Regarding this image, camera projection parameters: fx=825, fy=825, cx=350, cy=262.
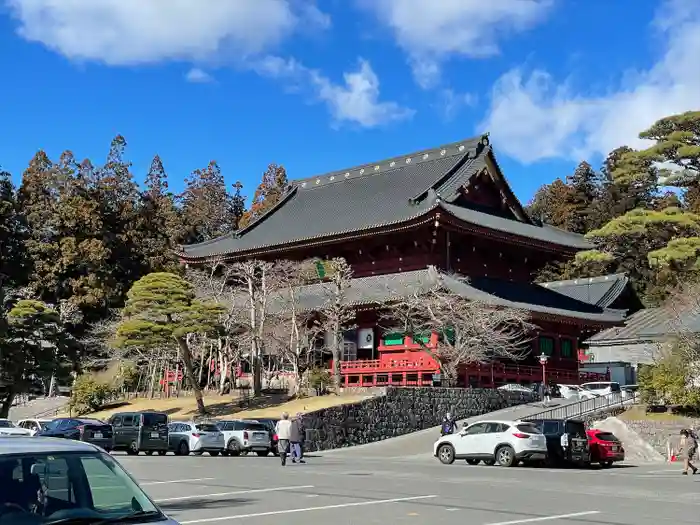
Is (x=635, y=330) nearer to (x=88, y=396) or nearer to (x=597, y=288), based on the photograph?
(x=597, y=288)

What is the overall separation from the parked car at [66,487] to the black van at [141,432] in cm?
2529

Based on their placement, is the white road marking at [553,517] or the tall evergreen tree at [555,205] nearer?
the white road marking at [553,517]

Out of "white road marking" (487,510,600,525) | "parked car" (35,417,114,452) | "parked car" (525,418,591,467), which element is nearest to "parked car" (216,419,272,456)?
"parked car" (35,417,114,452)

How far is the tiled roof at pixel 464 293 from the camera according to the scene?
4178 centimetres

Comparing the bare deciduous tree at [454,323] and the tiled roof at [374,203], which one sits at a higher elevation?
the tiled roof at [374,203]

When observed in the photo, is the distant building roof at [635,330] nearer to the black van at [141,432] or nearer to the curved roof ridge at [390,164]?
the curved roof ridge at [390,164]

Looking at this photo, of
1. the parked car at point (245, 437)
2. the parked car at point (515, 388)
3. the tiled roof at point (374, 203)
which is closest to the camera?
the parked car at point (245, 437)

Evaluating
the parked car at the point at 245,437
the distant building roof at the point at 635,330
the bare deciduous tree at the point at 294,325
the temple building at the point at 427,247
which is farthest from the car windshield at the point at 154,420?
the distant building roof at the point at 635,330

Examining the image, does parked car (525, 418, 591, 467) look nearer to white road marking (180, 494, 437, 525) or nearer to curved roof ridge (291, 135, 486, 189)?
white road marking (180, 494, 437, 525)

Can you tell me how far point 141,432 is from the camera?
3006 cm

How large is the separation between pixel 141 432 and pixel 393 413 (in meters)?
11.5

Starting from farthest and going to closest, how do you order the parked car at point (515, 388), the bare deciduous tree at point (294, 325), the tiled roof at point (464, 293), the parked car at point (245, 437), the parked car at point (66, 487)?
1. the bare deciduous tree at point (294, 325)
2. the tiled roof at point (464, 293)
3. the parked car at point (515, 388)
4. the parked car at point (245, 437)
5. the parked car at point (66, 487)

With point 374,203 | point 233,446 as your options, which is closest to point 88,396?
point 374,203

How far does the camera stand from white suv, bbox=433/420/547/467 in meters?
24.8
